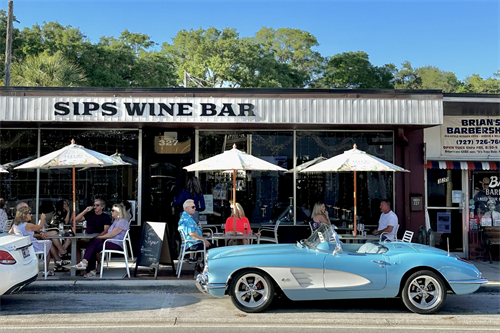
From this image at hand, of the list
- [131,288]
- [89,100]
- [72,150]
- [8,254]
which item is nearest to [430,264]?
[131,288]

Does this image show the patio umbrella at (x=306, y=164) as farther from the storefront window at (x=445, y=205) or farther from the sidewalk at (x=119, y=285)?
the sidewalk at (x=119, y=285)

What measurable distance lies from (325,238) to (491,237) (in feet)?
20.9

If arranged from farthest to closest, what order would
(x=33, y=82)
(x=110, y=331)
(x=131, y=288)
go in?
1. (x=33, y=82)
2. (x=131, y=288)
3. (x=110, y=331)

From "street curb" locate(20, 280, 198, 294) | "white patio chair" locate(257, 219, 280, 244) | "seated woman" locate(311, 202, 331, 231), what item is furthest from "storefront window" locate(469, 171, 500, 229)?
"street curb" locate(20, 280, 198, 294)

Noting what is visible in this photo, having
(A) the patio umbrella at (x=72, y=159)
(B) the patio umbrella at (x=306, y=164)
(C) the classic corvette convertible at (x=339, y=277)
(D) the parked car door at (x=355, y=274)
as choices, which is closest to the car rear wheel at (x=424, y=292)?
(C) the classic corvette convertible at (x=339, y=277)

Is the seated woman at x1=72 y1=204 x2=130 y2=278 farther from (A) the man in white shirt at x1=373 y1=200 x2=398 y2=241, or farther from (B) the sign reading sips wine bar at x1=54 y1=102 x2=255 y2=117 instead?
(A) the man in white shirt at x1=373 y1=200 x2=398 y2=241

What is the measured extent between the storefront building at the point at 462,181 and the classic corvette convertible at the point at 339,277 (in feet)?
18.1

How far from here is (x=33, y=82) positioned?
73.6ft

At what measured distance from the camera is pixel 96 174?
11.5 m

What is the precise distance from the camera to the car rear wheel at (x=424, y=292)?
264 inches

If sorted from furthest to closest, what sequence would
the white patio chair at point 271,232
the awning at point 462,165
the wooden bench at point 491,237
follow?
the awning at point 462,165, the wooden bench at point 491,237, the white patio chair at point 271,232

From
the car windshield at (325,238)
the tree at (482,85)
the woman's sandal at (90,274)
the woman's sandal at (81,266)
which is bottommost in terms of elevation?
the woman's sandal at (90,274)

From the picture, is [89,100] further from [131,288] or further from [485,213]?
[485,213]

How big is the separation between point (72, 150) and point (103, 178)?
252 centimetres
